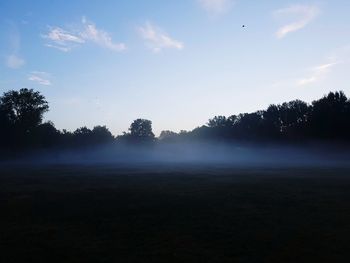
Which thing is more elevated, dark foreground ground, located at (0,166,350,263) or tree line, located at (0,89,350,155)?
tree line, located at (0,89,350,155)

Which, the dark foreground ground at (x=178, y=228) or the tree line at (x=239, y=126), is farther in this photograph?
the tree line at (x=239, y=126)

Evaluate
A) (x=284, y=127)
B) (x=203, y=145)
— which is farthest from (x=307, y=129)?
(x=203, y=145)

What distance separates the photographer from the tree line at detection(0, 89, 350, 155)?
9325 cm

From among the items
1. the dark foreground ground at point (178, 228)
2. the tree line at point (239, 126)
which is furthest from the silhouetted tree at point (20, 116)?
the dark foreground ground at point (178, 228)

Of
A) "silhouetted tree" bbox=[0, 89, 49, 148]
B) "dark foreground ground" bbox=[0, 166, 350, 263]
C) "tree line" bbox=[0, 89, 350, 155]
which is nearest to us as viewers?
"dark foreground ground" bbox=[0, 166, 350, 263]

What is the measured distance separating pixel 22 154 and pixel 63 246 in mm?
106125

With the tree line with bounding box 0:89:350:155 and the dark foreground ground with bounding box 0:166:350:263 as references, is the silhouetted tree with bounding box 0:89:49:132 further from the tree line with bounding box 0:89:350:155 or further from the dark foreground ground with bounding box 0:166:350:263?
the dark foreground ground with bounding box 0:166:350:263

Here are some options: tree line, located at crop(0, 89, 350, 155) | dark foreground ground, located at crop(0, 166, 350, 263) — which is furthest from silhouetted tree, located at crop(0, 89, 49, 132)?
dark foreground ground, located at crop(0, 166, 350, 263)

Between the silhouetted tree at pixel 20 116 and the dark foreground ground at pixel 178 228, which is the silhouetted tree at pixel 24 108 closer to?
the silhouetted tree at pixel 20 116

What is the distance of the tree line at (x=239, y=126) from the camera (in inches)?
3671

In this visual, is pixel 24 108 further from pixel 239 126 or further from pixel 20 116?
pixel 239 126

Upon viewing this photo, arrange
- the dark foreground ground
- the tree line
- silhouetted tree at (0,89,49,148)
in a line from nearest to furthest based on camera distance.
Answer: the dark foreground ground < the tree line < silhouetted tree at (0,89,49,148)

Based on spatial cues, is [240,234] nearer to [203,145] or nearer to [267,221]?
[267,221]

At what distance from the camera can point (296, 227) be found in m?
12.8
